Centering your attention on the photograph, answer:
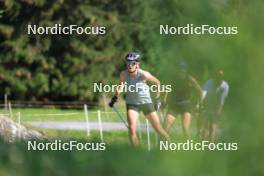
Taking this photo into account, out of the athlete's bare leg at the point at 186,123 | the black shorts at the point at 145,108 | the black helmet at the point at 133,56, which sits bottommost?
the athlete's bare leg at the point at 186,123

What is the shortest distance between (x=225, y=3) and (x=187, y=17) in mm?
53

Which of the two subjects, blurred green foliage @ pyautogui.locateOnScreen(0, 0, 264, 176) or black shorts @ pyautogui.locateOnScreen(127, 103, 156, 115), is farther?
black shorts @ pyautogui.locateOnScreen(127, 103, 156, 115)

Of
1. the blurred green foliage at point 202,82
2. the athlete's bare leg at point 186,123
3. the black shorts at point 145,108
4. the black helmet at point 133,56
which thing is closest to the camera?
the blurred green foliage at point 202,82

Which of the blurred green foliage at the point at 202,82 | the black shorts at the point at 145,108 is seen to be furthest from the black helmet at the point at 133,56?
the blurred green foliage at the point at 202,82

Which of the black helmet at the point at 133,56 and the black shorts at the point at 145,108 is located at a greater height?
the black helmet at the point at 133,56

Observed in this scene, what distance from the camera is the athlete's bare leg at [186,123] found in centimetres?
120

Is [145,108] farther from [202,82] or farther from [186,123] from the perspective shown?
[202,82]

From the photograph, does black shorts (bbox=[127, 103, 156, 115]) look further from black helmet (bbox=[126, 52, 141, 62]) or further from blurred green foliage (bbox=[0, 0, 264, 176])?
blurred green foliage (bbox=[0, 0, 264, 176])

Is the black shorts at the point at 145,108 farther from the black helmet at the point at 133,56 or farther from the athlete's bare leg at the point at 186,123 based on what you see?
the athlete's bare leg at the point at 186,123

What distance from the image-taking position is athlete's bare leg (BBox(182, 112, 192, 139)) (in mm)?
1199

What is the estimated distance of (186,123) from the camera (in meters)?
1.26

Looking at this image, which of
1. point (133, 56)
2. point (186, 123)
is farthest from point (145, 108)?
point (186, 123)

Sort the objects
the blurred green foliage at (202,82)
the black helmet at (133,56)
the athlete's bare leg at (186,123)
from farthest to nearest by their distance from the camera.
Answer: the black helmet at (133,56) < the athlete's bare leg at (186,123) < the blurred green foliage at (202,82)

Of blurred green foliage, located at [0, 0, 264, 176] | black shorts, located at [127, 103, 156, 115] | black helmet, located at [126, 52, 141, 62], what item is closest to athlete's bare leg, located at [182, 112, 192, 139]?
blurred green foliage, located at [0, 0, 264, 176]
